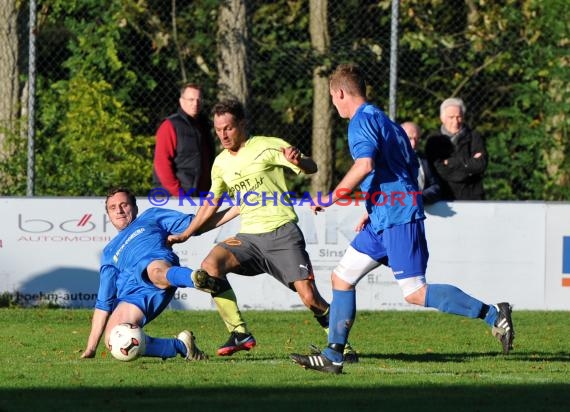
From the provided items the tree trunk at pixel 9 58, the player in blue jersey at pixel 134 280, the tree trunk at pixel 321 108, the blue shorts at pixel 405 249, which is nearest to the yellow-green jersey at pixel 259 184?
the player in blue jersey at pixel 134 280

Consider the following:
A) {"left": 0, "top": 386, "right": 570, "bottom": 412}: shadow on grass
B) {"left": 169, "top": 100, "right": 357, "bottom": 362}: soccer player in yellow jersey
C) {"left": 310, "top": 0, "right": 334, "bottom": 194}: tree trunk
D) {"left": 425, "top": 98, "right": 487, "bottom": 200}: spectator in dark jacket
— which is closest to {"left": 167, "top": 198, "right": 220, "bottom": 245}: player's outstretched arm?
{"left": 169, "top": 100, "right": 357, "bottom": 362}: soccer player in yellow jersey

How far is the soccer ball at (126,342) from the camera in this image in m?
8.95

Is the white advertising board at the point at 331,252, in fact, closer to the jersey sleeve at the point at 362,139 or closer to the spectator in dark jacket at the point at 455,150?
the spectator in dark jacket at the point at 455,150

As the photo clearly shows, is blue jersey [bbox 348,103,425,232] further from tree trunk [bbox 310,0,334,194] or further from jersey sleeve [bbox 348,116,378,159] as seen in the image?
tree trunk [bbox 310,0,334,194]

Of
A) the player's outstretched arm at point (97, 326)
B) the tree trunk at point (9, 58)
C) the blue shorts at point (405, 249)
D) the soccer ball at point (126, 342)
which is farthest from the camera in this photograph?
the tree trunk at point (9, 58)

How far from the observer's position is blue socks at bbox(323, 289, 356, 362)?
28.8 ft

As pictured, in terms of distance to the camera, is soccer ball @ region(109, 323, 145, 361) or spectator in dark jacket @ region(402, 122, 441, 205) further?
spectator in dark jacket @ region(402, 122, 441, 205)

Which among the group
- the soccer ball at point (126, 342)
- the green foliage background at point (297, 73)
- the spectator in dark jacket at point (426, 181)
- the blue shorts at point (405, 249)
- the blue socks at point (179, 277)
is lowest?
the soccer ball at point (126, 342)

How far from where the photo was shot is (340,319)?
8.92m

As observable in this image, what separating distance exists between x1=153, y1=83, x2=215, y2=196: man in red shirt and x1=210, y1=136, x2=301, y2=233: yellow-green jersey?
11.2 feet

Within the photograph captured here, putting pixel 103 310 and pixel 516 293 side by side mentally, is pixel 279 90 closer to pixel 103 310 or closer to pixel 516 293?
pixel 516 293

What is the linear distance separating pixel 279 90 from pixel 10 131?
370cm

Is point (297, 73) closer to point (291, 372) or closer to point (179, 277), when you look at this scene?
point (179, 277)

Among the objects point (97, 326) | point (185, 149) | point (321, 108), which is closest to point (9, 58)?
point (185, 149)
